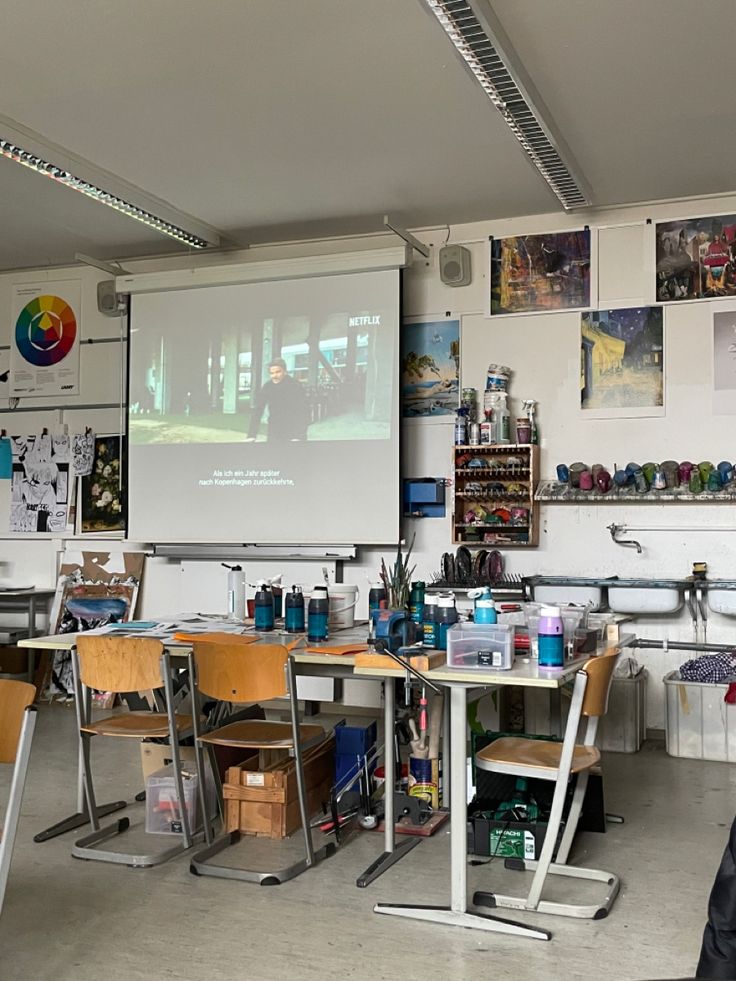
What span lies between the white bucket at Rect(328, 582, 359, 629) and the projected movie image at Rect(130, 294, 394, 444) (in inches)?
78.6

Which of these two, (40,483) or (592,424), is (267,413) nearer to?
(40,483)

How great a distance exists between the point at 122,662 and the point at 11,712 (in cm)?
116

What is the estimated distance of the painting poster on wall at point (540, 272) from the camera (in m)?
5.98

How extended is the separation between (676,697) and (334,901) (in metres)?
2.73

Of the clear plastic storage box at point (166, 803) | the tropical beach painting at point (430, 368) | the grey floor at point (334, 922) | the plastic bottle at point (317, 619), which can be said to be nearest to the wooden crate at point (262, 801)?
the clear plastic storage box at point (166, 803)

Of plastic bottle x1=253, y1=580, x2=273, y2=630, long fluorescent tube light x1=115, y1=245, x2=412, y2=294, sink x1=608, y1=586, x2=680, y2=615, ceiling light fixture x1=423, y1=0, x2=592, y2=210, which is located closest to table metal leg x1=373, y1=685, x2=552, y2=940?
plastic bottle x1=253, y1=580, x2=273, y2=630

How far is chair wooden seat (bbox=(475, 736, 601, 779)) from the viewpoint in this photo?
10.5 feet

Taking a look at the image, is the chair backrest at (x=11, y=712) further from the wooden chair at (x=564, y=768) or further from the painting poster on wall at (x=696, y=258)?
the painting poster on wall at (x=696, y=258)

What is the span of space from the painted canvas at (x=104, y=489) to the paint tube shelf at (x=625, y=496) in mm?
3105

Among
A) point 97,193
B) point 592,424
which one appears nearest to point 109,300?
point 97,193

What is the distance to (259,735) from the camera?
12.7 feet

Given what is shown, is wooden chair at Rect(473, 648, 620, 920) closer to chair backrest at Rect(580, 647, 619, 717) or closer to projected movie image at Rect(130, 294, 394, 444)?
chair backrest at Rect(580, 647, 619, 717)

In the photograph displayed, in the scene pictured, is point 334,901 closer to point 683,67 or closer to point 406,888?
point 406,888

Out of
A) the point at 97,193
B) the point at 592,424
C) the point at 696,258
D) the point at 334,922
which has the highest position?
the point at 97,193
